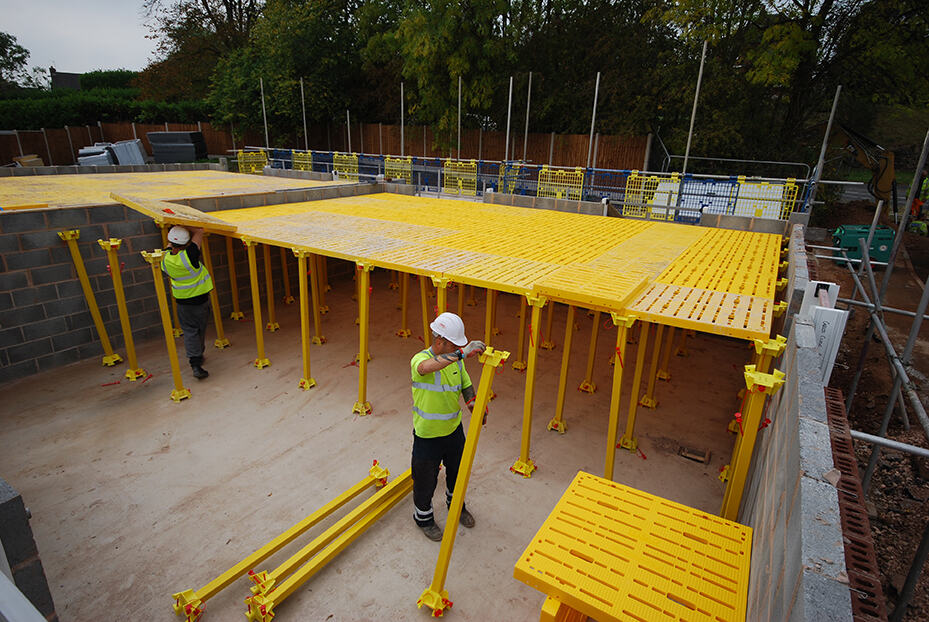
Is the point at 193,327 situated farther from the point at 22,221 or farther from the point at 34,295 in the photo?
the point at 22,221

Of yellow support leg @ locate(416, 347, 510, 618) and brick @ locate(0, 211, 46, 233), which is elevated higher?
brick @ locate(0, 211, 46, 233)

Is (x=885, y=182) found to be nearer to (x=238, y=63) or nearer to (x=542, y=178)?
(x=542, y=178)

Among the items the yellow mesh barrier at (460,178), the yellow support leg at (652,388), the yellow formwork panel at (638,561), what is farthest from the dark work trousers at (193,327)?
the yellow mesh barrier at (460,178)

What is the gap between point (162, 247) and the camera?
872 cm

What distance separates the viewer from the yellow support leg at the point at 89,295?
740 cm

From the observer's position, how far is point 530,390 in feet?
17.6

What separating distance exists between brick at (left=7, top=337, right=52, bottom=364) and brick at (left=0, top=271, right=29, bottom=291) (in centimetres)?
85

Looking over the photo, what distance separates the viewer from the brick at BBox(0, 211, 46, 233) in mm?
6969

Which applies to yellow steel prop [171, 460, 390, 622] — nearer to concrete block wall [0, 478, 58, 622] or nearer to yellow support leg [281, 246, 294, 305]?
concrete block wall [0, 478, 58, 622]

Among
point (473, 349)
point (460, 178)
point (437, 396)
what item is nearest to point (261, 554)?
point (437, 396)

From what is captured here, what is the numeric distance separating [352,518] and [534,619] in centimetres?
179

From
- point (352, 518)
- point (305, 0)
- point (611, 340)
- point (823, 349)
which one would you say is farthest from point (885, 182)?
point (305, 0)

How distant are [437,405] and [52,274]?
A: 6.97 metres

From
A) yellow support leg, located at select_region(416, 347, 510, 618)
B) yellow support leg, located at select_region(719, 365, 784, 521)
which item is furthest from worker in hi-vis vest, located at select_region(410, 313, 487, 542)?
yellow support leg, located at select_region(719, 365, 784, 521)
